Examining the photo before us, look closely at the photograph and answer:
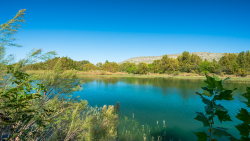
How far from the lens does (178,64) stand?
237ft

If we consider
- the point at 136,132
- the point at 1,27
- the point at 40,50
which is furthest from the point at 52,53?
the point at 136,132

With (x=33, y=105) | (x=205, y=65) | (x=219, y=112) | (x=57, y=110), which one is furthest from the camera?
(x=205, y=65)

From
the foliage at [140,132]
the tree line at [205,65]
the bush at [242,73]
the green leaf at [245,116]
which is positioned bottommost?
the foliage at [140,132]

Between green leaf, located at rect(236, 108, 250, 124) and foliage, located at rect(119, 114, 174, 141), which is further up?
green leaf, located at rect(236, 108, 250, 124)

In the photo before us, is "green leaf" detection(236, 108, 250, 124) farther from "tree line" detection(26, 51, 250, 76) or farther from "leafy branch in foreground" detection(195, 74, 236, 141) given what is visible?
"tree line" detection(26, 51, 250, 76)

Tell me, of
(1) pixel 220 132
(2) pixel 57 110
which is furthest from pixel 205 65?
(2) pixel 57 110

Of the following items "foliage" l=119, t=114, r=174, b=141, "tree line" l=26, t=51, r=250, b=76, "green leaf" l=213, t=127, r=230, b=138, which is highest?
"tree line" l=26, t=51, r=250, b=76

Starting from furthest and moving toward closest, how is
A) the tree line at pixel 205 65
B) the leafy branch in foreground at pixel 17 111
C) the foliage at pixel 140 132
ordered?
the tree line at pixel 205 65 → the foliage at pixel 140 132 → the leafy branch in foreground at pixel 17 111

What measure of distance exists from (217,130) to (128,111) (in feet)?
34.0

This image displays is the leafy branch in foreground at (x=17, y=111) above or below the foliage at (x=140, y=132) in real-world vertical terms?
above

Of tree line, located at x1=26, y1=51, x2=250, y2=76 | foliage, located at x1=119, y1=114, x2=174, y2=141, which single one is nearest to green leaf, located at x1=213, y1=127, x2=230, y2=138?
foliage, located at x1=119, y1=114, x2=174, y2=141

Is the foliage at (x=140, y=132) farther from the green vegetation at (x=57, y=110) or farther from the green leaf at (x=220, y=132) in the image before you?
the green leaf at (x=220, y=132)

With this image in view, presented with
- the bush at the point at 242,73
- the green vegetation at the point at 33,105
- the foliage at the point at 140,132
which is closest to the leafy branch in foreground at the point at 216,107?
the green vegetation at the point at 33,105

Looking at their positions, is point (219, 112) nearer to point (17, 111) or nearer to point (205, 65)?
point (17, 111)
